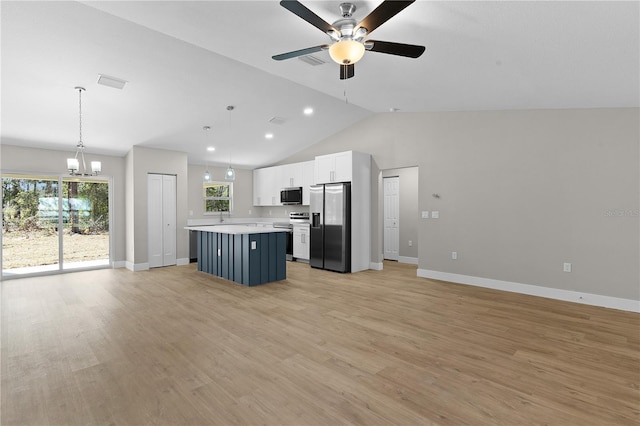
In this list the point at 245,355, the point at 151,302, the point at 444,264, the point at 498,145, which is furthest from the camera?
the point at 444,264

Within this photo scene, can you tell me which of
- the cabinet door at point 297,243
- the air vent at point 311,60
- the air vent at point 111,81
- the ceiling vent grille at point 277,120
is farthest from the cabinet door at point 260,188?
the air vent at point 311,60

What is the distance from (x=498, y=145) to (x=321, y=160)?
323 centimetres

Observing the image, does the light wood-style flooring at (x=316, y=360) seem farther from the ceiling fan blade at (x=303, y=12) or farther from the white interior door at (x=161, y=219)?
the ceiling fan blade at (x=303, y=12)

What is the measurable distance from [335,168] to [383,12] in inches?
171

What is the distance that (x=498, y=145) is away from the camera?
4883 mm

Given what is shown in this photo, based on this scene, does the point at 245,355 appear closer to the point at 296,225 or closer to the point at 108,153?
the point at 296,225

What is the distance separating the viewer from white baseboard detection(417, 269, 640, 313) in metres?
3.95

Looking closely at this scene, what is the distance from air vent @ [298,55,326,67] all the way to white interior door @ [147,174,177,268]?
4.70 meters

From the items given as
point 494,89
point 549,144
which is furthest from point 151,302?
point 549,144

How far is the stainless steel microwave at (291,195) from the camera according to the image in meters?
7.64

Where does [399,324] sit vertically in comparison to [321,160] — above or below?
below

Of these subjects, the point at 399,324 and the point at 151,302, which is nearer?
the point at 399,324

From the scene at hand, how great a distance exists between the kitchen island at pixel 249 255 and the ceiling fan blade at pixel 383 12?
11.7 feet

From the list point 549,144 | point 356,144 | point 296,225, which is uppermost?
point 356,144
